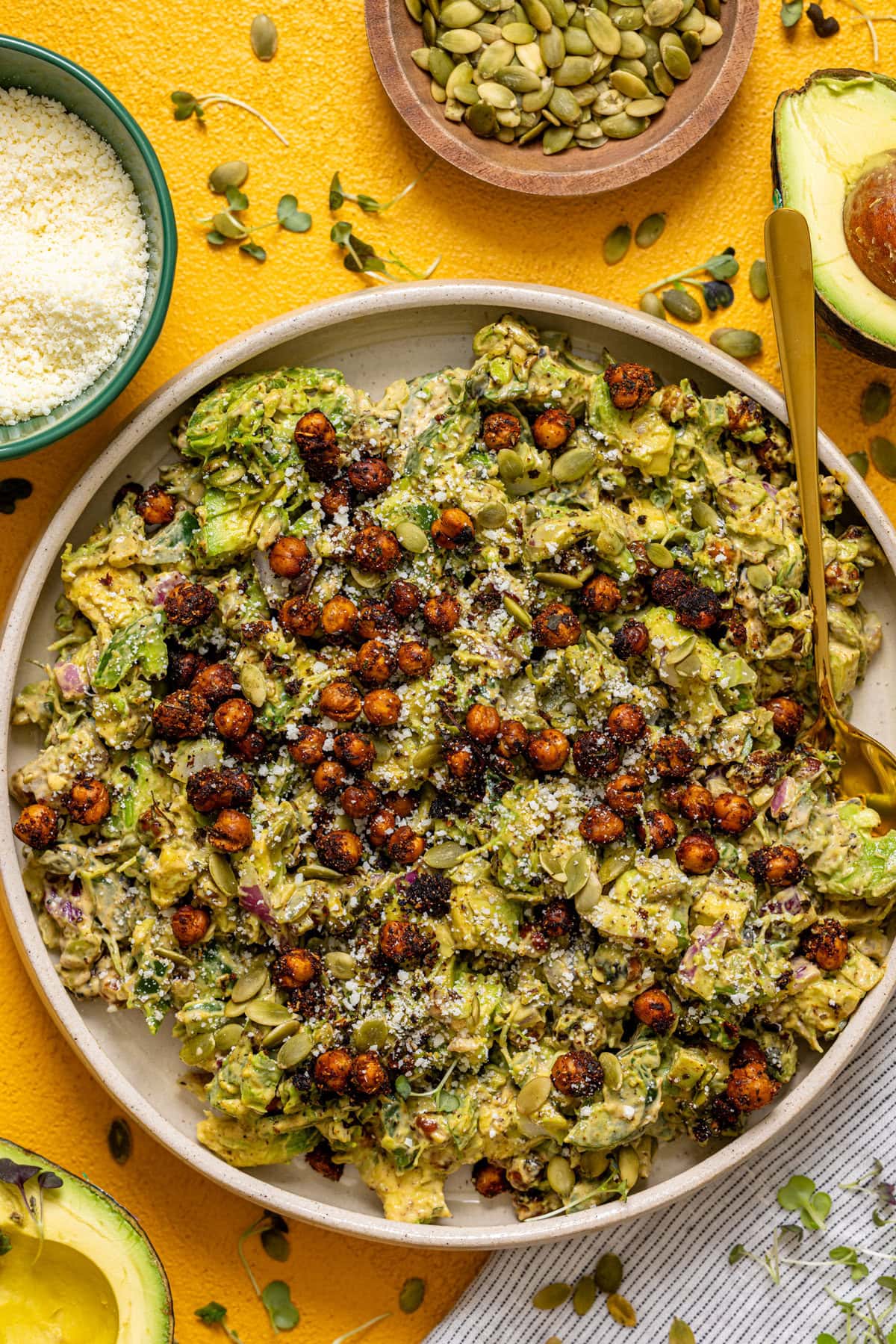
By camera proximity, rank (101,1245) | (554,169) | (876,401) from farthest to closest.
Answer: (876,401) → (554,169) → (101,1245)

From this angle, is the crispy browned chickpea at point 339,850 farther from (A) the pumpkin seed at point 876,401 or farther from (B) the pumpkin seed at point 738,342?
(A) the pumpkin seed at point 876,401

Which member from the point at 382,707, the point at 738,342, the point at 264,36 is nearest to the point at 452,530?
the point at 382,707

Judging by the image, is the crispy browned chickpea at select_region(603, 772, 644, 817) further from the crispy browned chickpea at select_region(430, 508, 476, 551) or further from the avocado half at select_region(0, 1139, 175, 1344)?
the avocado half at select_region(0, 1139, 175, 1344)

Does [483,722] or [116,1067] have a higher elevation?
[483,722]

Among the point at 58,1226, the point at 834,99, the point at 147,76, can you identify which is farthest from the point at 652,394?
the point at 58,1226

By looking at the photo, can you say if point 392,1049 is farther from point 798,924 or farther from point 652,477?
point 652,477

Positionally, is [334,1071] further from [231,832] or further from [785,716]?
[785,716]

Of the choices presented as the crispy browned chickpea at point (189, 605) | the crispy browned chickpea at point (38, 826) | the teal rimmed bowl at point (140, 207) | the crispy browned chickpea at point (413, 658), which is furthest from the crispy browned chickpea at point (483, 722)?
the teal rimmed bowl at point (140, 207)
